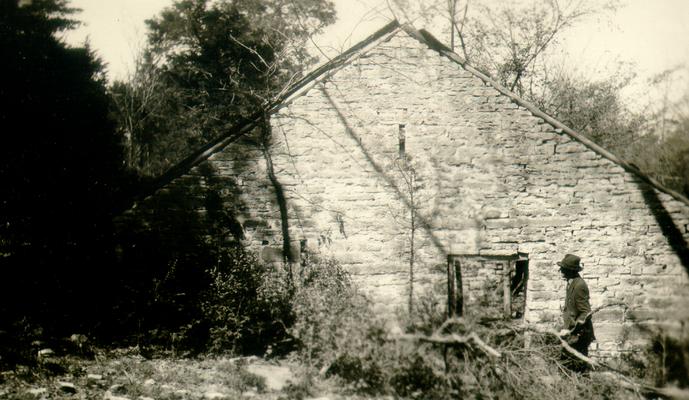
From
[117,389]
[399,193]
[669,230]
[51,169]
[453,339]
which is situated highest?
[51,169]

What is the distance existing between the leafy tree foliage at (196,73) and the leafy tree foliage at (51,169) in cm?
593

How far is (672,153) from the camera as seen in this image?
32.9 feet

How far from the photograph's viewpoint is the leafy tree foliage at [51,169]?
7699 millimetres

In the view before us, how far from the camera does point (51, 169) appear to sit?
38.9 feet

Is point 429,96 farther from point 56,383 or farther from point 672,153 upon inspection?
point 56,383

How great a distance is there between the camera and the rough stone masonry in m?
8.11

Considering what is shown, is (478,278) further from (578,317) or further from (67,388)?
(67,388)

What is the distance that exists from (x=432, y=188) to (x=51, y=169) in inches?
402

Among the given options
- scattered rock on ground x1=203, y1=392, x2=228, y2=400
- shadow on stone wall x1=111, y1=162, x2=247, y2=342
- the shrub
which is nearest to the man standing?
the shrub

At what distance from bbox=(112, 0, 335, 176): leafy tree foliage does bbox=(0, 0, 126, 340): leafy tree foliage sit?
593 centimetres

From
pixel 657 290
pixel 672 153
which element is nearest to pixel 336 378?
pixel 657 290

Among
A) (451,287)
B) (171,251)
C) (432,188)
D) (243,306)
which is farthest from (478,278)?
(171,251)

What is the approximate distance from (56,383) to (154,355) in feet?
5.32

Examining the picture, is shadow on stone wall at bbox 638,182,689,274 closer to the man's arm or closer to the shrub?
the man's arm
